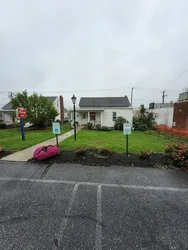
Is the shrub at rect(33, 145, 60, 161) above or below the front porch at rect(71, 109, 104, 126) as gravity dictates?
below

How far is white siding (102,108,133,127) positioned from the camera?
616 inches

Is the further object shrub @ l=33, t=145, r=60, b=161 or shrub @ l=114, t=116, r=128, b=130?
shrub @ l=114, t=116, r=128, b=130

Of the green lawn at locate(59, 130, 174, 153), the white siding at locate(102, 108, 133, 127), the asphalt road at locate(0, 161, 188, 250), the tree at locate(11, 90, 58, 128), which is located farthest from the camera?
the white siding at locate(102, 108, 133, 127)

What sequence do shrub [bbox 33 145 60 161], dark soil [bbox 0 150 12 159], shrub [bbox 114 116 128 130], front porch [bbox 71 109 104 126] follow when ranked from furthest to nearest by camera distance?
front porch [bbox 71 109 104 126] → shrub [bbox 114 116 128 130] → dark soil [bbox 0 150 12 159] → shrub [bbox 33 145 60 161]

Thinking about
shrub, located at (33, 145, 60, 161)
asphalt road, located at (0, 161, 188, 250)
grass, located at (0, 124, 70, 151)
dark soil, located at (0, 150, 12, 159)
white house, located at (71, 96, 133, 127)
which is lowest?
asphalt road, located at (0, 161, 188, 250)

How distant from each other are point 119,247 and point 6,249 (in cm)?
154

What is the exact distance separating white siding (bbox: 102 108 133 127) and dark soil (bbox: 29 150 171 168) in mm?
11070

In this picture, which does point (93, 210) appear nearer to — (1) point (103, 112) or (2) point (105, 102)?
(1) point (103, 112)

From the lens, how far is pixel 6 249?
1518 millimetres

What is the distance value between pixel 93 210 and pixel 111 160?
248 centimetres

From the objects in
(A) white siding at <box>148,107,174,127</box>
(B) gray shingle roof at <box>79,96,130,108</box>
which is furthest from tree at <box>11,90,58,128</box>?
(A) white siding at <box>148,107,174,127</box>

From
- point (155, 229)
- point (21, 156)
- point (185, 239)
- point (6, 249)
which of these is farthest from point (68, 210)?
point (21, 156)

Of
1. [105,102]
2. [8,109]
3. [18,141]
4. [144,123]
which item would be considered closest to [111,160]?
[18,141]

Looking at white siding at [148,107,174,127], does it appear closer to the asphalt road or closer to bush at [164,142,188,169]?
bush at [164,142,188,169]
